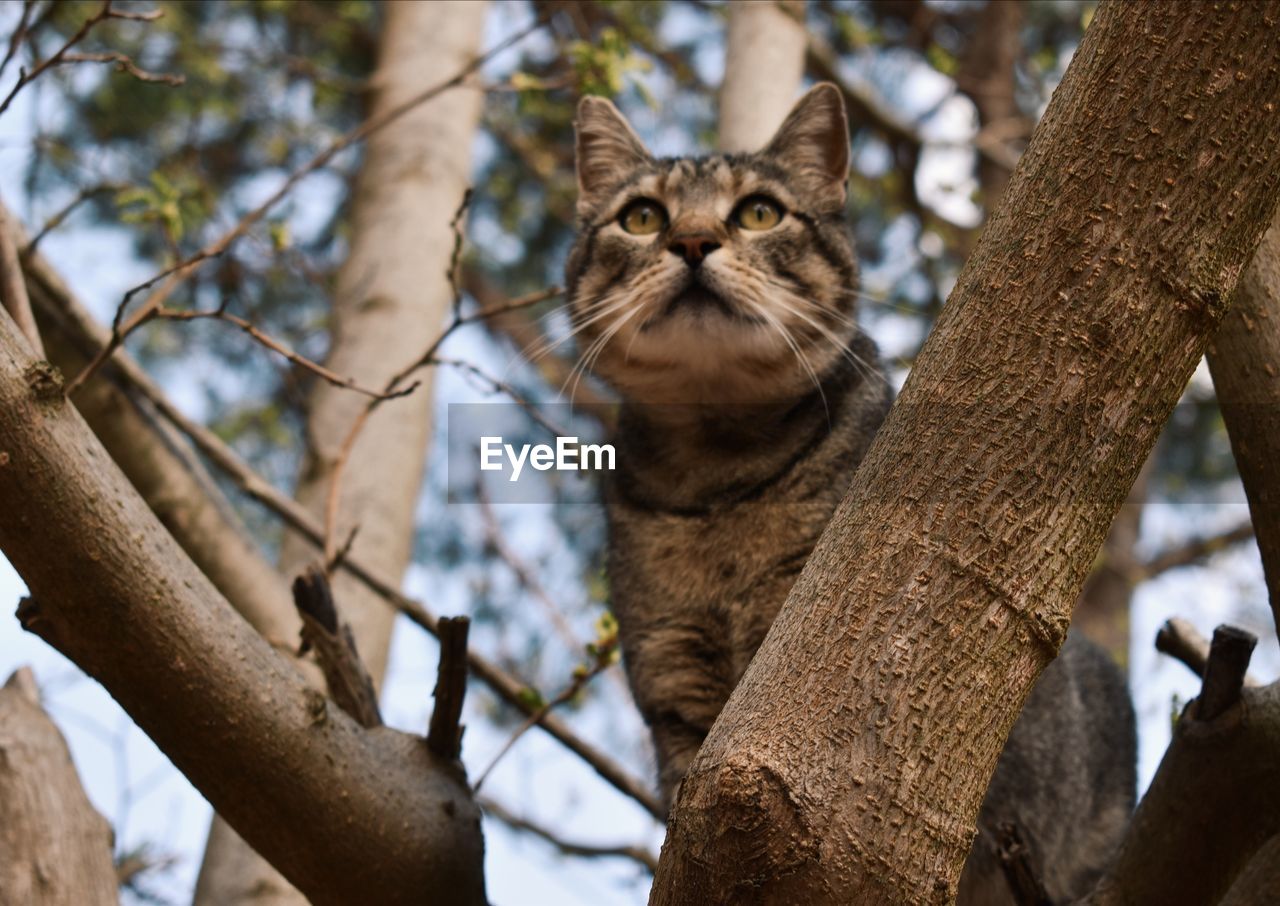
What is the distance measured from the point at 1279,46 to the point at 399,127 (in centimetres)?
412

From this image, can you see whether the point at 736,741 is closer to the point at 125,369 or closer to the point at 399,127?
the point at 125,369

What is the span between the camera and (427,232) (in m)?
5.01

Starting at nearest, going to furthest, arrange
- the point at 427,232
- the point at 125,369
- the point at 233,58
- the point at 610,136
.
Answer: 1. the point at 125,369
2. the point at 610,136
3. the point at 427,232
4. the point at 233,58

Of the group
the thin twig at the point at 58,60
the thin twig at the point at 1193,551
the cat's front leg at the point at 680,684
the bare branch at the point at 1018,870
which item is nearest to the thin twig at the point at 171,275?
the thin twig at the point at 58,60

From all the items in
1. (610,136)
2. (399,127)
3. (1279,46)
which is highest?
(399,127)

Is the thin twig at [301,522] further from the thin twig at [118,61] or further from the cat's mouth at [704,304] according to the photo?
the cat's mouth at [704,304]

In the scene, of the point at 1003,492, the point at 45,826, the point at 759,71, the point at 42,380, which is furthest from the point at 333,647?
the point at 759,71

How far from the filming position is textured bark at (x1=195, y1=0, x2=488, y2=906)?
4.14m

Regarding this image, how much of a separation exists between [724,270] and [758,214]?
402mm

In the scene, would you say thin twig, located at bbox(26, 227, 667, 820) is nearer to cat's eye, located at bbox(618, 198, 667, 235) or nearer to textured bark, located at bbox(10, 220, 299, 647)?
textured bark, located at bbox(10, 220, 299, 647)

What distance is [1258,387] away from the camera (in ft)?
8.21

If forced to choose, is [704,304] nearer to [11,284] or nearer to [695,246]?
[695,246]

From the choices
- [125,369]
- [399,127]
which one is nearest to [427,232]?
[399,127]

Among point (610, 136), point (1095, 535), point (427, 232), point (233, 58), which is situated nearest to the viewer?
point (1095, 535)
